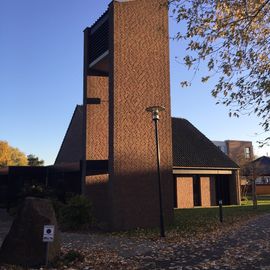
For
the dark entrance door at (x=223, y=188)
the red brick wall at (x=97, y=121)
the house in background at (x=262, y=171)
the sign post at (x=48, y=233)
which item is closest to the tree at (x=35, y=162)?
the house in background at (x=262, y=171)

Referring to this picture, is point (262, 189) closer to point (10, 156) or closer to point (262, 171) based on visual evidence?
point (262, 171)

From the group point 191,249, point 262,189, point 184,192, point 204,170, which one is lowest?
point 191,249

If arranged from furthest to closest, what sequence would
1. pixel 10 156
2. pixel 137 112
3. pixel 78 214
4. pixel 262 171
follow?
pixel 10 156
pixel 262 171
pixel 137 112
pixel 78 214

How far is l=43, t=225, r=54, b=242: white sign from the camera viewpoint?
9.55 meters

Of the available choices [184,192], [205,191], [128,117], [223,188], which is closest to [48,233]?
[128,117]

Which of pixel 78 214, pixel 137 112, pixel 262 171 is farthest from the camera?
pixel 262 171

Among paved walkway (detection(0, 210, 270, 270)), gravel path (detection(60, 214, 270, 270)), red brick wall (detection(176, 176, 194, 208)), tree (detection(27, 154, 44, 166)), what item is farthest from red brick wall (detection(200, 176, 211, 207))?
tree (detection(27, 154, 44, 166))

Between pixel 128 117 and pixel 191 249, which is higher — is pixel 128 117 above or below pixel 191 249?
above

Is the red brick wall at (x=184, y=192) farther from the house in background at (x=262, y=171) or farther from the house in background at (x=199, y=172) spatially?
the house in background at (x=262, y=171)

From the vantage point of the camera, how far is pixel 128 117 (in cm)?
1852

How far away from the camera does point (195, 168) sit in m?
30.6

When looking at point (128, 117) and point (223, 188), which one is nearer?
point (128, 117)

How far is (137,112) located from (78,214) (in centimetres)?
507

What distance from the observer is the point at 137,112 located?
61.7 ft
